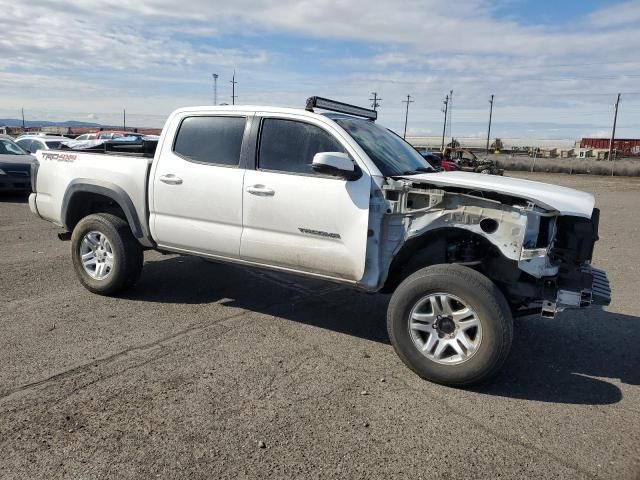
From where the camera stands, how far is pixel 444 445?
3.25 m

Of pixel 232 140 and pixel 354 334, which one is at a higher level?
pixel 232 140

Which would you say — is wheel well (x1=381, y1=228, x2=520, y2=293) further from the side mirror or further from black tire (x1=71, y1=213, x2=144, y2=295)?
black tire (x1=71, y1=213, x2=144, y2=295)

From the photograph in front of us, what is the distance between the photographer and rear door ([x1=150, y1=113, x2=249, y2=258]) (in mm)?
5023

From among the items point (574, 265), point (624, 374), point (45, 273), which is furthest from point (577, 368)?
point (45, 273)

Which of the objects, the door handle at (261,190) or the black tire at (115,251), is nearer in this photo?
the door handle at (261,190)

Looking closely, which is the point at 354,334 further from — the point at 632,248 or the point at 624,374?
the point at 632,248

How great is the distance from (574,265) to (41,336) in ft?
14.4

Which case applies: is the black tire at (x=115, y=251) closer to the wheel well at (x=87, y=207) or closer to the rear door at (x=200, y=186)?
the wheel well at (x=87, y=207)

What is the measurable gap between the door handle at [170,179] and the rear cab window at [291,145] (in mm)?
879

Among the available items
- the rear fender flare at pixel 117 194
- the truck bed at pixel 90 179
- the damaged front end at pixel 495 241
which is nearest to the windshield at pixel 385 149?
the damaged front end at pixel 495 241

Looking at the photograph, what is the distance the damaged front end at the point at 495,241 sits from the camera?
12.9 ft

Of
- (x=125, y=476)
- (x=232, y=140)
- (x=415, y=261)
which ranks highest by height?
(x=232, y=140)

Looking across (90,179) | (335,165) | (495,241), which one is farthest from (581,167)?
(335,165)

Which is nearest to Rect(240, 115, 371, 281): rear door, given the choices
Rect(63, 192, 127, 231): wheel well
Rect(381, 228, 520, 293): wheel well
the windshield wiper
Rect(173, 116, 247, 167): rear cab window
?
Rect(173, 116, 247, 167): rear cab window
